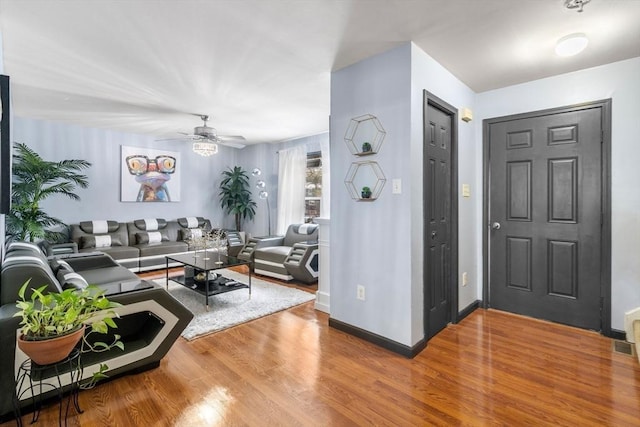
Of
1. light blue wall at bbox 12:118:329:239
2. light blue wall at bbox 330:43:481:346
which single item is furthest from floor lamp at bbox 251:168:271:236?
light blue wall at bbox 330:43:481:346

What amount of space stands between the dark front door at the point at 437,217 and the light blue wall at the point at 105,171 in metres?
5.24

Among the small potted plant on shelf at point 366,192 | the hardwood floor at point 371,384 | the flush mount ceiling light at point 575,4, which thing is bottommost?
the hardwood floor at point 371,384

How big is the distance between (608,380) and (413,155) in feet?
6.62

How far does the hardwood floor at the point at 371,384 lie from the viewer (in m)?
1.76

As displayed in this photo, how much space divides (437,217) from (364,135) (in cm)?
100

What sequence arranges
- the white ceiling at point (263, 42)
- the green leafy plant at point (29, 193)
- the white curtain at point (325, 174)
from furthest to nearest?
the white curtain at point (325, 174)
the green leafy plant at point (29, 193)
the white ceiling at point (263, 42)

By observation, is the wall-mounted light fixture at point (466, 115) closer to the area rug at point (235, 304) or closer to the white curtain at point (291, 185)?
the area rug at point (235, 304)

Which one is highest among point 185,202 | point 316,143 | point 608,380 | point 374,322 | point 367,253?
point 316,143

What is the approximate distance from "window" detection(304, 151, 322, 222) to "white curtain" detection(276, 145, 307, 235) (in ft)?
0.27

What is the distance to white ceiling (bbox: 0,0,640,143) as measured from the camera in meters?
2.00

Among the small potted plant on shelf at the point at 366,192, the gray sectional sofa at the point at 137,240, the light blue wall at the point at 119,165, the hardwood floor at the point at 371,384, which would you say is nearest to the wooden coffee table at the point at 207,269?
the hardwood floor at the point at 371,384

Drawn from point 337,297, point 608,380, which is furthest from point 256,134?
point 608,380

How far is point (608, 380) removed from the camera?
210cm

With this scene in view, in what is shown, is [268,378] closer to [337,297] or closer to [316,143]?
[337,297]
